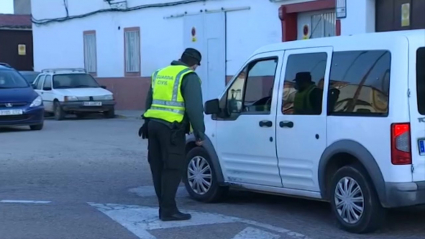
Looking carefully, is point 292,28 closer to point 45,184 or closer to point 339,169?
point 45,184

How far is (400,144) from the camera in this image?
21.9 feet

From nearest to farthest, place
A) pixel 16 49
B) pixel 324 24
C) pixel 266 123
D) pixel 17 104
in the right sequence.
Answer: pixel 266 123 < pixel 17 104 < pixel 324 24 < pixel 16 49

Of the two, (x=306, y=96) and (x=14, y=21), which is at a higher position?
(x=14, y=21)

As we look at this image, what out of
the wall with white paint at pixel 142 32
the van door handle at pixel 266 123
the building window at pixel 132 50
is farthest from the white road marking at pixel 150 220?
the building window at pixel 132 50

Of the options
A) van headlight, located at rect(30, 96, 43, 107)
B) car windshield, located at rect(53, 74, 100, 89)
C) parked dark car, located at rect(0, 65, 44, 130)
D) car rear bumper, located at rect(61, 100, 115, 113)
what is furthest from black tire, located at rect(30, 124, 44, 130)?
car windshield, located at rect(53, 74, 100, 89)

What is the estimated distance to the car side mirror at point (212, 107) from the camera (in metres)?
8.57

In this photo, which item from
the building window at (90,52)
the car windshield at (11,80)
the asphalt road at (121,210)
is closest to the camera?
the asphalt road at (121,210)

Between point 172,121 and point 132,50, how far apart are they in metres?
19.3

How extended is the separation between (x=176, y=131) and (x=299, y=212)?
1764mm

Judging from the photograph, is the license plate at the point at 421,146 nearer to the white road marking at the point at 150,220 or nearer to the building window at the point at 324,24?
the white road marking at the point at 150,220

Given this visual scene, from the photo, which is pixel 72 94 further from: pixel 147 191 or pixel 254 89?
pixel 254 89

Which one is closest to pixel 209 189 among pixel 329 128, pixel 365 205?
pixel 329 128

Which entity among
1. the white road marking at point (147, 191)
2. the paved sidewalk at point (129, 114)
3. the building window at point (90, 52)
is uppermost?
the building window at point (90, 52)

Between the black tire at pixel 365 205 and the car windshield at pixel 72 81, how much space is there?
1784 cm
